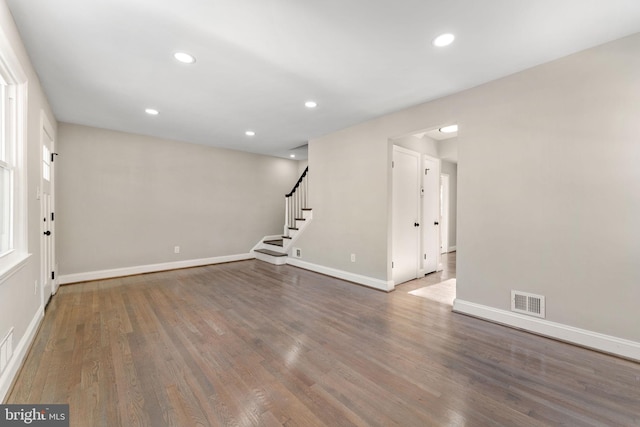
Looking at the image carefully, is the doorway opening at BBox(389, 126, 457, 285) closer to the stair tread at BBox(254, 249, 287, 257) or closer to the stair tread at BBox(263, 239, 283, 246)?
the stair tread at BBox(254, 249, 287, 257)

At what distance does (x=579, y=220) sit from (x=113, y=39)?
14.2 feet

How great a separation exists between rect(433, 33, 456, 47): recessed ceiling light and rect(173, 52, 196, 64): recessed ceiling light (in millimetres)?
2163

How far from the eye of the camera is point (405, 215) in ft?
14.2

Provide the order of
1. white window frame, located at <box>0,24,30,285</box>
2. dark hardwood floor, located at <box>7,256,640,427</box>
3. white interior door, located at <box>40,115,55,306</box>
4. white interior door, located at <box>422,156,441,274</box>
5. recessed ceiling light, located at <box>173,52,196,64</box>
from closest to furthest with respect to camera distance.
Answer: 1. dark hardwood floor, located at <box>7,256,640,427</box>
2. white window frame, located at <box>0,24,30,285</box>
3. recessed ceiling light, located at <box>173,52,196,64</box>
4. white interior door, located at <box>40,115,55,306</box>
5. white interior door, located at <box>422,156,441,274</box>

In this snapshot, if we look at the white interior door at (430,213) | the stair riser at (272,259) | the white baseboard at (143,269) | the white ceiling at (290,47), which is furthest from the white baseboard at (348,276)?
the white ceiling at (290,47)

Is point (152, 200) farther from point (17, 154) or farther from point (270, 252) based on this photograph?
point (17, 154)

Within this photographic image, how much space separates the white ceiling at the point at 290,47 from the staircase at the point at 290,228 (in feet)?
8.25

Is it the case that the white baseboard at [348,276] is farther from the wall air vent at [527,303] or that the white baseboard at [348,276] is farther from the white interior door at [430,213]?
the wall air vent at [527,303]

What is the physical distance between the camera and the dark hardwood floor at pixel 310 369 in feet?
5.07

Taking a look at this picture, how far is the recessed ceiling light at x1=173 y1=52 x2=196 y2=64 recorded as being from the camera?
237cm

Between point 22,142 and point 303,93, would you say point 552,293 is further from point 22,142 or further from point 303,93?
point 22,142

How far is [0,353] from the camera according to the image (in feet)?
5.43

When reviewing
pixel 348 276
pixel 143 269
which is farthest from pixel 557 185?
pixel 143 269

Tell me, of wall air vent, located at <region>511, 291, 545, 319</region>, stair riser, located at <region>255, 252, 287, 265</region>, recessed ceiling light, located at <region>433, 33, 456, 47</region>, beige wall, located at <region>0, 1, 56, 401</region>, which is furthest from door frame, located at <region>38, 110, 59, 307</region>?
wall air vent, located at <region>511, 291, 545, 319</region>
